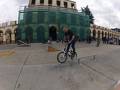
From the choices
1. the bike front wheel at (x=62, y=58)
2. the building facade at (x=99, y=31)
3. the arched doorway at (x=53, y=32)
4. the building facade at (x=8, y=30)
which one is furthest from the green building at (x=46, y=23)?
the bike front wheel at (x=62, y=58)

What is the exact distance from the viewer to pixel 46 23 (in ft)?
178

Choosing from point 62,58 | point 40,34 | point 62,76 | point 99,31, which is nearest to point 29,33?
point 40,34

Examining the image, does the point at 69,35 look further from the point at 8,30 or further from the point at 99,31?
the point at 99,31

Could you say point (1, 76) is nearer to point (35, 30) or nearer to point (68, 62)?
point (68, 62)

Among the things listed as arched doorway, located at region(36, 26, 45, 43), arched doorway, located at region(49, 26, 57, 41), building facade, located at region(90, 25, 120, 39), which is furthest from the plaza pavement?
building facade, located at region(90, 25, 120, 39)

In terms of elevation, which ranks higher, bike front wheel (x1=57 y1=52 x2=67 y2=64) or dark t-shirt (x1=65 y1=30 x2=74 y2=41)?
dark t-shirt (x1=65 y1=30 x2=74 y2=41)

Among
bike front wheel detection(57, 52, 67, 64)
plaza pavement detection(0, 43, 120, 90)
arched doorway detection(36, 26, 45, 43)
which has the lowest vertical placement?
plaza pavement detection(0, 43, 120, 90)

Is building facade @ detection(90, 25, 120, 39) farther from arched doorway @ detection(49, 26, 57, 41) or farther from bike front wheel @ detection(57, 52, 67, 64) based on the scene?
bike front wheel @ detection(57, 52, 67, 64)

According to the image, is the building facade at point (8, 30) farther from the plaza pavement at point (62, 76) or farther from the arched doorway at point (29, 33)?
the plaza pavement at point (62, 76)

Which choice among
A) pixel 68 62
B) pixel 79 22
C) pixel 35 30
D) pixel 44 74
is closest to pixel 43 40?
pixel 35 30

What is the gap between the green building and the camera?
53406 millimetres

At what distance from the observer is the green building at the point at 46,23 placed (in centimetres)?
5341

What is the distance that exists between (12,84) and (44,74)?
2.01 meters

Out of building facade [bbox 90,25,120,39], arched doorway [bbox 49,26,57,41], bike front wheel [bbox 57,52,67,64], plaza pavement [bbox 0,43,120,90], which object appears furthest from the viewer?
building facade [bbox 90,25,120,39]
